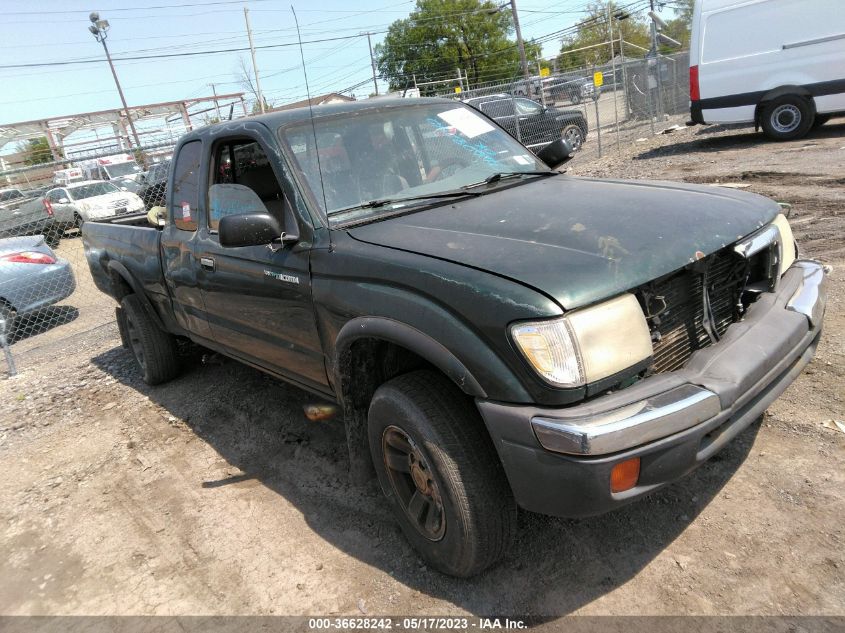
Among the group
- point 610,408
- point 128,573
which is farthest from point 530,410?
point 128,573

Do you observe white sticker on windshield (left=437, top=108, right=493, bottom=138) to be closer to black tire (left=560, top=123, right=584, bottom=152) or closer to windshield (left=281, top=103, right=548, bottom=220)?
windshield (left=281, top=103, right=548, bottom=220)

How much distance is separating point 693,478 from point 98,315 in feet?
28.4

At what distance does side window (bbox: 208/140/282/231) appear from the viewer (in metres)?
3.39

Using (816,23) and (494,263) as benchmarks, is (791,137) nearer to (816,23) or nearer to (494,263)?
(816,23)

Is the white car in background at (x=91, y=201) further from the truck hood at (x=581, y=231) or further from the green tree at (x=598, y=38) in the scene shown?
the green tree at (x=598, y=38)

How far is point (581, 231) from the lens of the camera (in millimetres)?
2461

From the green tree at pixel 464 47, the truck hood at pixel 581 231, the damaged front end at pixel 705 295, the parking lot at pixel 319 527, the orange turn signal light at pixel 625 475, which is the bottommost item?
the parking lot at pixel 319 527

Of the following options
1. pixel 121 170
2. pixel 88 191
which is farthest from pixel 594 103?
pixel 121 170

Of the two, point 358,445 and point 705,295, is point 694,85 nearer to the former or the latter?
point 705,295

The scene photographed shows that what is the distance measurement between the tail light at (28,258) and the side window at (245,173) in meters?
5.99

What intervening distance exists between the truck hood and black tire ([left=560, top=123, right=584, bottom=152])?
44.7 ft

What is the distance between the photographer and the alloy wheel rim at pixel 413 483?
254cm

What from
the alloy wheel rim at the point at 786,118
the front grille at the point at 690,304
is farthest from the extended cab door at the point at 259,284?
the alloy wheel rim at the point at 786,118

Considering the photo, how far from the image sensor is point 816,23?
401 inches
